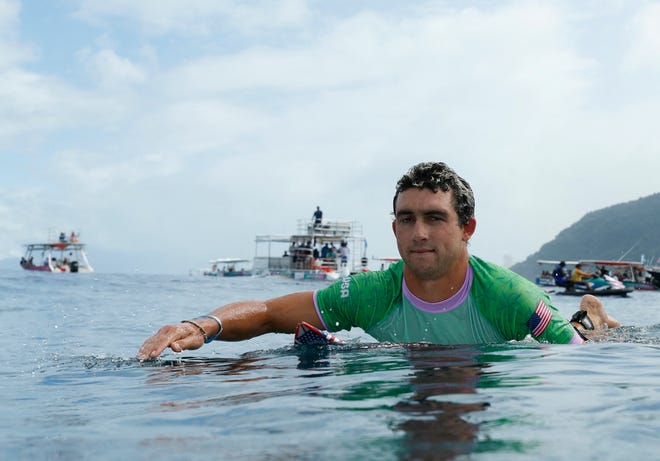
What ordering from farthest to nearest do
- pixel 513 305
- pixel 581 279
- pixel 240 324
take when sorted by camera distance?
pixel 581 279
pixel 240 324
pixel 513 305

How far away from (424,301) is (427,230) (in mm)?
678

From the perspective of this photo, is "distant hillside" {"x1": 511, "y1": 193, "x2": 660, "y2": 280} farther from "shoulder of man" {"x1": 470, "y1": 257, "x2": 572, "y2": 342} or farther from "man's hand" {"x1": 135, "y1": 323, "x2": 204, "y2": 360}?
"man's hand" {"x1": 135, "y1": 323, "x2": 204, "y2": 360}

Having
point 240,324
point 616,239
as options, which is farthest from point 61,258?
point 616,239

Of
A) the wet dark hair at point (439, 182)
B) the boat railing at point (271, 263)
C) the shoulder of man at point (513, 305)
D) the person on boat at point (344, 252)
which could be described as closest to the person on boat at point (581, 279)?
the person on boat at point (344, 252)

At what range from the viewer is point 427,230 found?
16.6 ft

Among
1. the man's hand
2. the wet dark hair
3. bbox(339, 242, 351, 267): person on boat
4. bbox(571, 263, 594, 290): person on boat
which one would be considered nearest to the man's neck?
the wet dark hair

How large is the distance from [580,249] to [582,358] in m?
195

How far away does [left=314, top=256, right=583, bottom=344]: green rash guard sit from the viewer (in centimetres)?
529

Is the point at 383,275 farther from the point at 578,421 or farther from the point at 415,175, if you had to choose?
the point at 578,421

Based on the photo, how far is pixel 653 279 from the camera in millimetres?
48750

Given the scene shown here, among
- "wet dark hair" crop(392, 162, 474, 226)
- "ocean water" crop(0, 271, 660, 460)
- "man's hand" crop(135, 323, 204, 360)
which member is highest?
"wet dark hair" crop(392, 162, 474, 226)

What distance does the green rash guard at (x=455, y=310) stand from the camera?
529 cm

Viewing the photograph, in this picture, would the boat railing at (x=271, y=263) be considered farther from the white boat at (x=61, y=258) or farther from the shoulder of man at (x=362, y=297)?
the shoulder of man at (x=362, y=297)

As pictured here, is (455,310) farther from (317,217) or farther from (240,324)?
(317,217)
